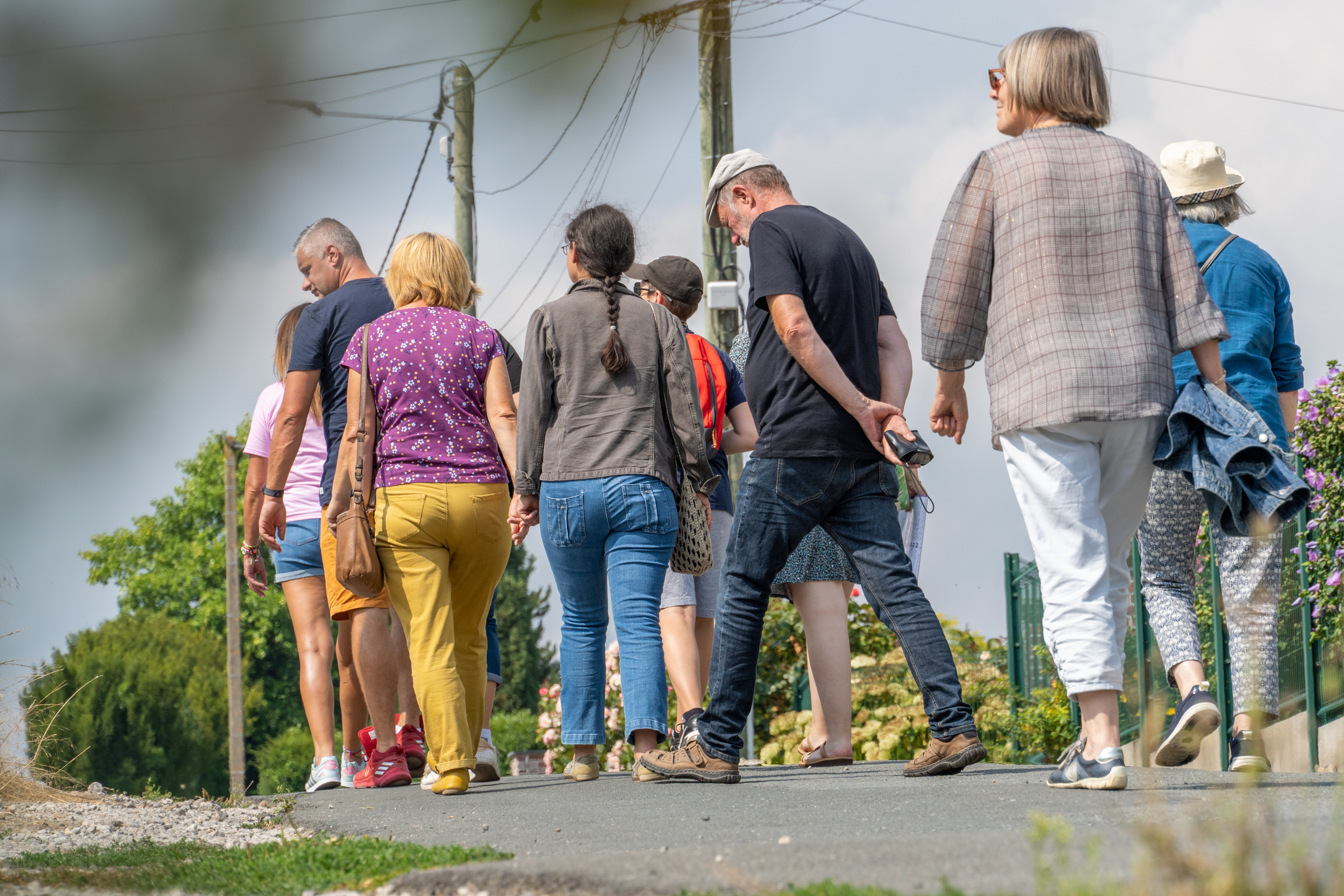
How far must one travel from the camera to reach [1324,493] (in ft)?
17.9

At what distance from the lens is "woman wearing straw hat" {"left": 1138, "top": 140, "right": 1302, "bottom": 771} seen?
343 centimetres

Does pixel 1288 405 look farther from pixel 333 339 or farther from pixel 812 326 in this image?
pixel 333 339

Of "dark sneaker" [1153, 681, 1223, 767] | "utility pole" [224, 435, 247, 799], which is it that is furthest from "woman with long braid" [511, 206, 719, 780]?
"utility pole" [224, 435, 247, 799]

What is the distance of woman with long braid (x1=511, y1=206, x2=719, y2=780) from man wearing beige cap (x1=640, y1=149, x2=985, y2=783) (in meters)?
0.28

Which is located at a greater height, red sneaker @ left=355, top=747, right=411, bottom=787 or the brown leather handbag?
the brown leather handbag

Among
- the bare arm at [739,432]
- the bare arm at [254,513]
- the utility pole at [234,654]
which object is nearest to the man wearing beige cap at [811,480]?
the bare arm at [739,432]

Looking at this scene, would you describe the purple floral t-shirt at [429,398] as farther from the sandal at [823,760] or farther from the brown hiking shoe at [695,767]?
the sandal at [823,760]

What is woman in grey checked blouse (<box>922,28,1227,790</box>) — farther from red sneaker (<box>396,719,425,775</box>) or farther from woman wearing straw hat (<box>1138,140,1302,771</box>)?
red sneaker (<box>396,719,425,775</box>)

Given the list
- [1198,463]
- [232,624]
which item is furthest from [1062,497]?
[232,624]

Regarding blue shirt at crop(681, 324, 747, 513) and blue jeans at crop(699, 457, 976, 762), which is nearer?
blue jeans at crop(699, 457, 976, 762)

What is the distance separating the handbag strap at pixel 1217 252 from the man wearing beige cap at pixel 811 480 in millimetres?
1017

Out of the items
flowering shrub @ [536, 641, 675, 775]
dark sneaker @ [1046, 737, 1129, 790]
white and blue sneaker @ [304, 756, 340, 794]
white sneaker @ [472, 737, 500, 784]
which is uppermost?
dark sneaker @ [1046, 737, 1129, 790]

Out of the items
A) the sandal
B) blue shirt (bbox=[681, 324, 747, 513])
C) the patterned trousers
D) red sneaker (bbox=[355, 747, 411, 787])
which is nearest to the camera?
the patterned trousers

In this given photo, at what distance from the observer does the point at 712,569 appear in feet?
16.9
